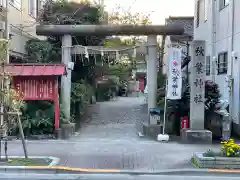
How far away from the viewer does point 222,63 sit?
17.2m

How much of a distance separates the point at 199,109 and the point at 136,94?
2991 centimetres

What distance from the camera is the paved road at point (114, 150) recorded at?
9.98 m

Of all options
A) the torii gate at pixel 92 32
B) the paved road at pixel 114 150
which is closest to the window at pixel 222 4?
the torii gate at pixel 92 32

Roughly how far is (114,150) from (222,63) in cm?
784

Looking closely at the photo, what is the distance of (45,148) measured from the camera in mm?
12008

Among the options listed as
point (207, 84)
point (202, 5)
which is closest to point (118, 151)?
point (207, 84)

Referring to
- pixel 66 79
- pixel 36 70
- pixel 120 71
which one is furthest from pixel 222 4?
pixel 120 71

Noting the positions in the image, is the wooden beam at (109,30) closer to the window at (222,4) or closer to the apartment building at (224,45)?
the apartment building at (224,45)

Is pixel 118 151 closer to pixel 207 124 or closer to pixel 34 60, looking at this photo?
pixel 207 124

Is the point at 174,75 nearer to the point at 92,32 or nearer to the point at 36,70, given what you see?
the point at 92,32

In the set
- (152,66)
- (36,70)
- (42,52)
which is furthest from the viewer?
(42,52)

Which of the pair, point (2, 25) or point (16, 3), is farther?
point (16, 3)

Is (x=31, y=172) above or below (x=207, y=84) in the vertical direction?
below

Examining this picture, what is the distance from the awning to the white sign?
12.9 ft
